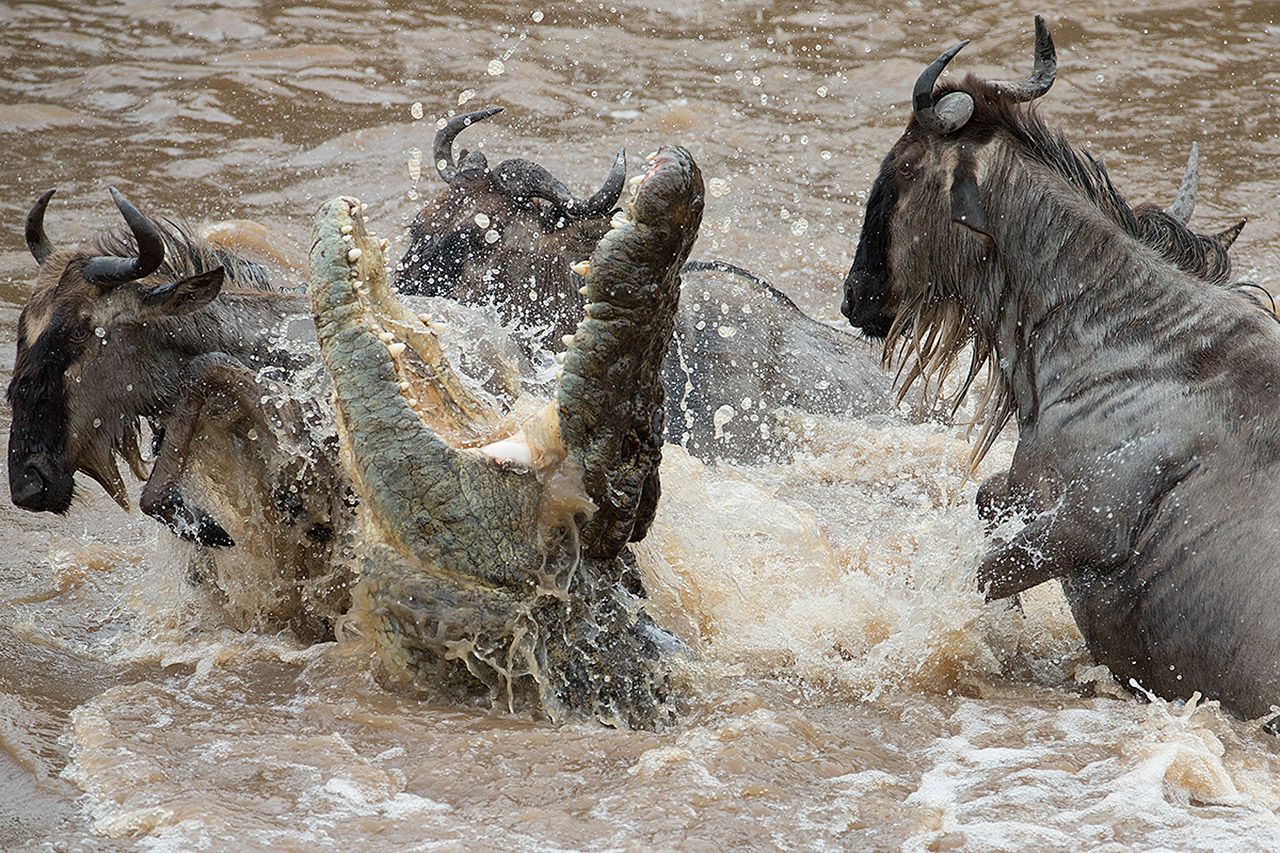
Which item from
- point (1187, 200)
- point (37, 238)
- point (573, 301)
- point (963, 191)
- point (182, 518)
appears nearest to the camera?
point (182, 518)

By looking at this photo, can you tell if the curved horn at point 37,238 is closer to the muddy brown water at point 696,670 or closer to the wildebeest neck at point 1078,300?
the muddy brown water at point 696,670

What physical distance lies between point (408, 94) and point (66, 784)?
902cm

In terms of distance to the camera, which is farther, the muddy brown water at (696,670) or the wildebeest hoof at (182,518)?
the wildebeest hoof at (182,518)

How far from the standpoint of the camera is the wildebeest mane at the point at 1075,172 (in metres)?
5.50

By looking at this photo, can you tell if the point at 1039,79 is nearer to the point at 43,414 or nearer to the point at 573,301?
the point at 573,301

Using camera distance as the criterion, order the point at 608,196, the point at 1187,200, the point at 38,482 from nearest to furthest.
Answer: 1. the point at 38,482
2. the point at 1187,200
3. the point at 608,196

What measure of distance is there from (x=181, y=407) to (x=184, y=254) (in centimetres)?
62

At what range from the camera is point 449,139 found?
7.79m

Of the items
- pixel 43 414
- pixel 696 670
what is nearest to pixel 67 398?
pixel 43 414

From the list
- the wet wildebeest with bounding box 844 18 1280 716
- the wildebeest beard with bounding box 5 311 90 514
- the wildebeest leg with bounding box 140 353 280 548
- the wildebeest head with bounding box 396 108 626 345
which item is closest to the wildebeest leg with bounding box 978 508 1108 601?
the wet wildebeest with bounding box 844 18 1280 716

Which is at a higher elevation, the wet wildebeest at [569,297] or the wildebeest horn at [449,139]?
the wildebeest horn at [449,139]

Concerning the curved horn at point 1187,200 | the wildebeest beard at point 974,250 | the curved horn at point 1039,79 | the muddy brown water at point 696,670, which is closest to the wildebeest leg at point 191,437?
the muddy brown water at point 696,670

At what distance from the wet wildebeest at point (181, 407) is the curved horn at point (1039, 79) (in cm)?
241

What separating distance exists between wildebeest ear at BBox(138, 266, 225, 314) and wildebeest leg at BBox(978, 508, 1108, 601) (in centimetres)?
254
